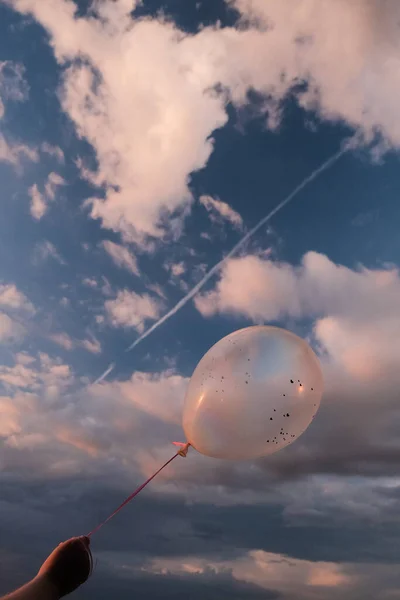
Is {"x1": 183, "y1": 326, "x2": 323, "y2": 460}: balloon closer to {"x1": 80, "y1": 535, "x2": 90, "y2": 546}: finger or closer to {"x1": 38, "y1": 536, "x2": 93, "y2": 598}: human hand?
{"x1": 80, "y1": 535, "x2": 90, "y2": 546}: finger

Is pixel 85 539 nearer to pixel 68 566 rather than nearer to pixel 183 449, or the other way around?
pixel 68 566

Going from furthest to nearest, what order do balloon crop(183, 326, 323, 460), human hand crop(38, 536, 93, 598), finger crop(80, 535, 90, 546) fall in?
balloon crop(183, 326, 323, 460) < finger crop(80, 535, 90, 546) < human hand crop(38, 536, 93, 598)

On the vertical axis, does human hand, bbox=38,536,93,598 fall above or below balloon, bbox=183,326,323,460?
below

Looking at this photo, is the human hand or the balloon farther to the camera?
the balloon

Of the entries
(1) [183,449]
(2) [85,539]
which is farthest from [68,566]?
(1) [183,449]

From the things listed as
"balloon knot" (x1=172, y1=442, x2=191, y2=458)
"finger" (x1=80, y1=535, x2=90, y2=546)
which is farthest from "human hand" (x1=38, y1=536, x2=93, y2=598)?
"balloon knot" (x1=172, y1=442, x2=191, y2=458)

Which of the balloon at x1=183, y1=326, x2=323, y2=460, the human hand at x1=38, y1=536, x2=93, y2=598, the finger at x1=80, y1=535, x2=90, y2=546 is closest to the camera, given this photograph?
the human hand at x1=38, y1=536, x2=93, y2=598
